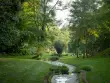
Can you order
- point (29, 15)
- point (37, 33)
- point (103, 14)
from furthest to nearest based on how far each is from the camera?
point (29, 15) → point (37, 33) → point (103, 14)

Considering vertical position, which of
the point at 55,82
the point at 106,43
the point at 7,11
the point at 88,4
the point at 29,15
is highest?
the point at 88,4

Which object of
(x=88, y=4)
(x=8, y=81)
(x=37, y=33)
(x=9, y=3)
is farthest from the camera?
(x=88, y=4)

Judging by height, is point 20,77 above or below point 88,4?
below

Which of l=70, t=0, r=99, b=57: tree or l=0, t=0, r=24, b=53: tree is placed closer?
l=0, t=0, r=24, b=53: tree

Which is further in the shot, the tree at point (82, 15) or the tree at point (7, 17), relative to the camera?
the tree at point (82, 15)

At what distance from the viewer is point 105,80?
13.0 meters

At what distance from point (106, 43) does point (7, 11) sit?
27.5m

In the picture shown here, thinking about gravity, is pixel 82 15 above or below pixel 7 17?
above

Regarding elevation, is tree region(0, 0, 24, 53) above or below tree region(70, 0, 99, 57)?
below

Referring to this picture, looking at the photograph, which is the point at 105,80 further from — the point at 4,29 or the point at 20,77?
the point at 4,29

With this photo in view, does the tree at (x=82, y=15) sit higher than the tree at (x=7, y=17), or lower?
higher

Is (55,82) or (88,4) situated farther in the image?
(88,4)

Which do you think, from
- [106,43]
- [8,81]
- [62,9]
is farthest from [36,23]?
[8,81]

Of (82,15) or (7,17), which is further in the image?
(82,15)
